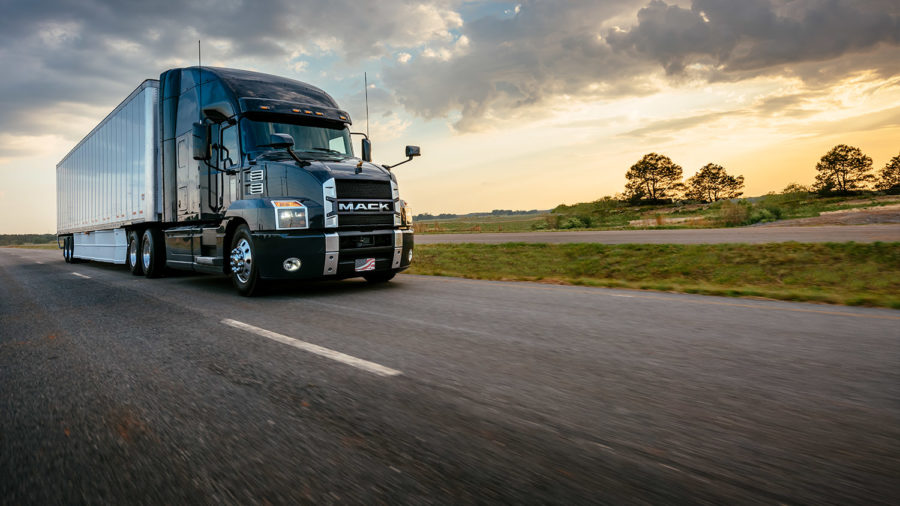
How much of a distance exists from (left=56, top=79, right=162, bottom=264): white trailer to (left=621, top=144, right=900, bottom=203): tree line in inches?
1639

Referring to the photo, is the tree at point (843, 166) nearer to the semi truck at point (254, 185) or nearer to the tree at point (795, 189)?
the tree at point (795, 189)

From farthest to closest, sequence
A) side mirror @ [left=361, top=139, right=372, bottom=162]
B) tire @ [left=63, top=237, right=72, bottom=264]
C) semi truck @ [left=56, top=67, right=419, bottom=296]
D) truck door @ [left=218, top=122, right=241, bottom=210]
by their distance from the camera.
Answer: tire @ [left=63, top=237, right=72, bottom=264], side mirror @ [left=361, top=139, right=372, bottom=162], truck door @ [left=218, top=122, right=241, bottom=210], semi truck @ [left=56, top=67, right=419, bottom=296]

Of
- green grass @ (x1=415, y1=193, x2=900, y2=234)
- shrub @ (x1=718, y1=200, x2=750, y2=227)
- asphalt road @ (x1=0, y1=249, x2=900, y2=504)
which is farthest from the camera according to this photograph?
green grass @ (x1=415, y1=193, x2=900, y2=234)

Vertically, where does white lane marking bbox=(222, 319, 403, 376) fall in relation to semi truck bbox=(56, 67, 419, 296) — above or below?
below

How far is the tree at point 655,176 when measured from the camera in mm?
70500

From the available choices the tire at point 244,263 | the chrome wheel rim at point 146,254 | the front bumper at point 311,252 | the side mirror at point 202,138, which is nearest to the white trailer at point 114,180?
the chrome wheel rim at point 146,254

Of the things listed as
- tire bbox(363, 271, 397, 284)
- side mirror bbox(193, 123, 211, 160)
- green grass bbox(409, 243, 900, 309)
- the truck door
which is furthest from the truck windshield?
green grass bbox(409, 243, 900, 309)

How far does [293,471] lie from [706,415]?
1.90m

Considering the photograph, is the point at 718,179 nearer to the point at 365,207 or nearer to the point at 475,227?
the point at 475,227

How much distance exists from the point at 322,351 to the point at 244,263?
4592mm

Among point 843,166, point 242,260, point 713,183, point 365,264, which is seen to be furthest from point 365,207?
point 713,183

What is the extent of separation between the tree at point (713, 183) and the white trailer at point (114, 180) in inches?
3187

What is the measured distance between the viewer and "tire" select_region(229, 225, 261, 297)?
25.1 feet

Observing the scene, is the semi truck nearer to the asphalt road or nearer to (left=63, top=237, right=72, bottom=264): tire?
the asphalt road
